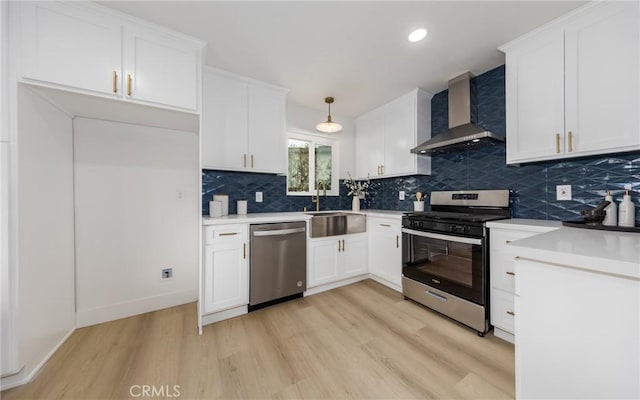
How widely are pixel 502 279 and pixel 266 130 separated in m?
2.69

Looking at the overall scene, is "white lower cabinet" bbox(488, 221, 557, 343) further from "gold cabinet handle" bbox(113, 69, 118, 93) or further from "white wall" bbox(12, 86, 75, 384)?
"white wall" bbox(12, 86, 75, 384)

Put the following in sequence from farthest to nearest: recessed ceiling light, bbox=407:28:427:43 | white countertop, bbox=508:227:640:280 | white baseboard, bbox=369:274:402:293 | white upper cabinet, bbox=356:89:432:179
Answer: white upper cabinet, bbox=356:89:432:179 → white baseboard, bbox=369:274:402:293 → recessed ceiling light, bbox=407:28:427:43 → white countertop, bbox=508:227:640:280

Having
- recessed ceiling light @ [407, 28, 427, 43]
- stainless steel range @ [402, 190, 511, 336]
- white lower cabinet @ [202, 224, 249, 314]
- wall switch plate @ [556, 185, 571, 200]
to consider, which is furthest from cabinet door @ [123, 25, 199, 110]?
wall switch plate @ [556, 185, 571, 200]

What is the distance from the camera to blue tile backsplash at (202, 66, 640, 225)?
171 cm

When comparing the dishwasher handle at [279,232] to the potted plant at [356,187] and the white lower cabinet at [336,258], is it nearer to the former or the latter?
the white lower cabinet at [336,258]

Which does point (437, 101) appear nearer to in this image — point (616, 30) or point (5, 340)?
point (616, 30)

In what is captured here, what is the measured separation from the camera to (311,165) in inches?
136

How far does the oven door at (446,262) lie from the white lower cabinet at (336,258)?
639mm

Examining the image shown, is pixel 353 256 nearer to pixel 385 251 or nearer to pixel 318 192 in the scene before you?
pixel 385 251

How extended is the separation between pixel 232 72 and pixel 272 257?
204 cm

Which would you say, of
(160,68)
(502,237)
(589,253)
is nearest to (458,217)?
(502,237)

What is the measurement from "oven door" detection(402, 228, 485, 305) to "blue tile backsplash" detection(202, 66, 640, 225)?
700mm

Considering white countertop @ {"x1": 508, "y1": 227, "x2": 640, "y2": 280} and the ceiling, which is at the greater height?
the ceiling

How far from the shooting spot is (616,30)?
1462 mm
